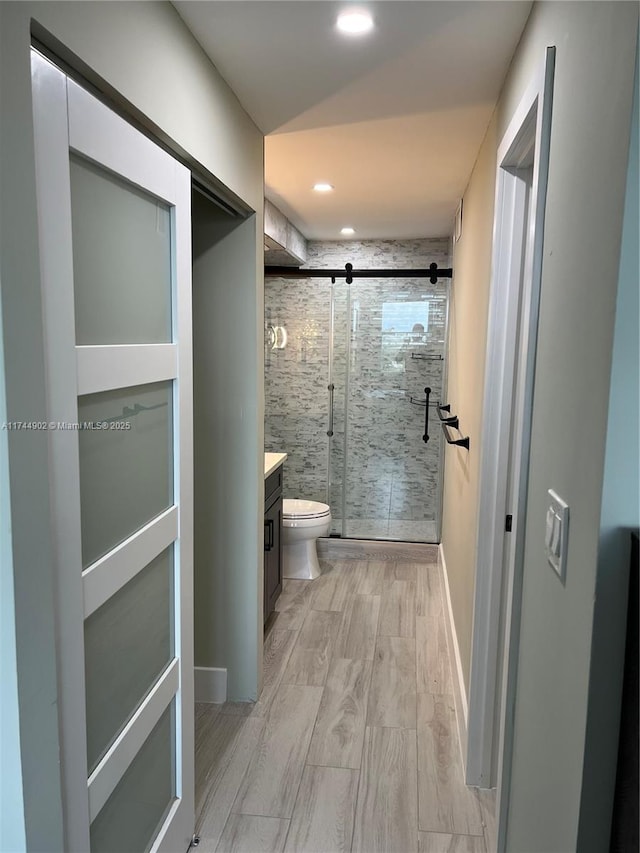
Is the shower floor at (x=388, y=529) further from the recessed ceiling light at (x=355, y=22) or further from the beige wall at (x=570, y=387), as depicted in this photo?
the recessed ceiling light at (x=355, y=22)

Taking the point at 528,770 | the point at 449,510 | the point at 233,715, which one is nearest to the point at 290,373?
the point at 449,510

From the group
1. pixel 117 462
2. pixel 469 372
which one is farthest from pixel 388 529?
pixel 117 462

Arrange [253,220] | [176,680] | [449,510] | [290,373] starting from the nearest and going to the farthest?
1. [176,680]
2. [253,220]
3. [449,510]
4. [290,373]

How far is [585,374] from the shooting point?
933mm

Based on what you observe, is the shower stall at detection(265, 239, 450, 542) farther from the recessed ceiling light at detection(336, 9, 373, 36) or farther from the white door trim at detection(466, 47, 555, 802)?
the recessed ceiling light at detection(336, 9, 373, 36)

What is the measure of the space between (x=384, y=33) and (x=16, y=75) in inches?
41.3

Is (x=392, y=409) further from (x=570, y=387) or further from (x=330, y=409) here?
(x=570, y=387)

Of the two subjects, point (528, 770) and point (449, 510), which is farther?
point (449, 510)

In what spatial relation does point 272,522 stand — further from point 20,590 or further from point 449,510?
point 20,590

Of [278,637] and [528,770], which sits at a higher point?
[528,770]

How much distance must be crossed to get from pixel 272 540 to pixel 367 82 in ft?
7.07

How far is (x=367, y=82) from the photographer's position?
191 centimetres

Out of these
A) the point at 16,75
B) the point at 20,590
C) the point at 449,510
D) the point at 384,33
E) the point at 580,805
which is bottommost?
the point at 449,510

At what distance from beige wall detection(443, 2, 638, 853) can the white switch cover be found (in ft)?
0.08
